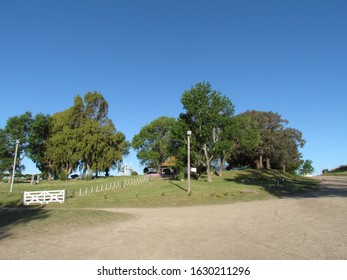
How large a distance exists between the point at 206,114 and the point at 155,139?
33391mm

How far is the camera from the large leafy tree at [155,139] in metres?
73.1

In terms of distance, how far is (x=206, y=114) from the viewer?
1713 inches

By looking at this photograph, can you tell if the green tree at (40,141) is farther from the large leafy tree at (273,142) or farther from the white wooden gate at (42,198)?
the large leafy tree at (273,142)

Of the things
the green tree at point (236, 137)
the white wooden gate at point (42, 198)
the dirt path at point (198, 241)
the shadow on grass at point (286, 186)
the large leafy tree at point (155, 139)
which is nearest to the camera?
the dirt path at point (198, 241)

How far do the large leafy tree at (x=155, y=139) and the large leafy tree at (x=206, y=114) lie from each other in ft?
91.3

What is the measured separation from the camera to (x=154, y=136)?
7425cm

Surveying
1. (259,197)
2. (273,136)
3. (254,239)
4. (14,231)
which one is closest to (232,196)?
(259,197)

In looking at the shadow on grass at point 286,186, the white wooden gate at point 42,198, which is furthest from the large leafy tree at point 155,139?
the white wooden gate at point 42,198

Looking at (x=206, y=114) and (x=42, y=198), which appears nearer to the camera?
(x=42, y=198)

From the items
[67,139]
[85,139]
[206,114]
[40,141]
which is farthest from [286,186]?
[40,141]

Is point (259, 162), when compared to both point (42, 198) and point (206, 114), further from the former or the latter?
point (42, 198)

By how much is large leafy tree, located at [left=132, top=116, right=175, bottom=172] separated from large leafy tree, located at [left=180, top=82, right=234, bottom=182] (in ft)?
91.3
